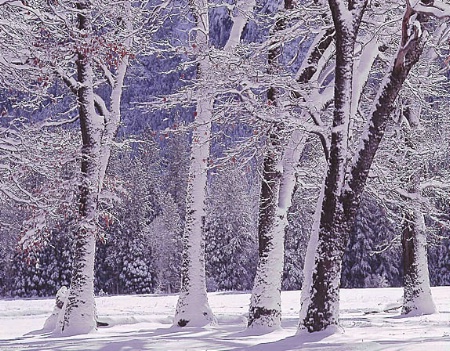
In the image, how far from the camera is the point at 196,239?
47.4 ft

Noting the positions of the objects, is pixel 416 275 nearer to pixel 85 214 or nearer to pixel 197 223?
pixel 197 223

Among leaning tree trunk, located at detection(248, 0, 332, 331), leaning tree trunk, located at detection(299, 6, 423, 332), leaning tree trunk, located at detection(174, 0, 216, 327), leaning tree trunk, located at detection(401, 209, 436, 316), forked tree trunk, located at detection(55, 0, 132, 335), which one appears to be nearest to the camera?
leaning tree trunk, located at detection(299, 6, 423, 332)

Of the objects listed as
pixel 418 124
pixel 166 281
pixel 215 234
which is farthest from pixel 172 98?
pixel 166 281

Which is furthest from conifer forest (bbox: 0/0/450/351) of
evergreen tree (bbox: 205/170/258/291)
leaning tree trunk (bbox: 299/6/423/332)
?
evergreen tree (bbox: 205/170/258/291)

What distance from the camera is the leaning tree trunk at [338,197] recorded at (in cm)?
938

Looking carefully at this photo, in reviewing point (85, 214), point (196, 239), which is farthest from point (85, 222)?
point (196, 239)

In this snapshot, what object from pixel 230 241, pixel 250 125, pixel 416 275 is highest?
pixel 230 241

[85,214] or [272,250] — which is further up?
[85,214]

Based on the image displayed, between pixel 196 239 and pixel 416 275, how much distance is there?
7333 mm

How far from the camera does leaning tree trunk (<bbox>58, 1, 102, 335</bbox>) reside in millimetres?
13625

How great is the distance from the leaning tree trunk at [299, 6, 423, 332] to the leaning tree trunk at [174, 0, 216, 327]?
492 centimetres

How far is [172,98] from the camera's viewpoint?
1123 centimetres

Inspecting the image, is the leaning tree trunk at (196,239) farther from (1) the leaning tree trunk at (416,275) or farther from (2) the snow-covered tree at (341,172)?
(1) the leaning tree trunk at (416,275)

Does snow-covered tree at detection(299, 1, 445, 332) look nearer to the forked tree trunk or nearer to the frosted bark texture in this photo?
the frosted bark texture
